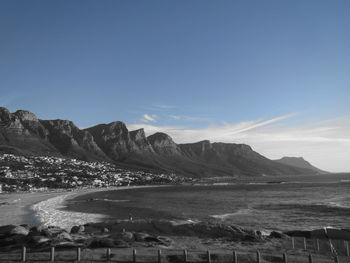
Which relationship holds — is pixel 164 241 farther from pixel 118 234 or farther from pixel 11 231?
pixel 11 231

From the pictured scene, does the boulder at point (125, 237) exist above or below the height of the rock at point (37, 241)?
below

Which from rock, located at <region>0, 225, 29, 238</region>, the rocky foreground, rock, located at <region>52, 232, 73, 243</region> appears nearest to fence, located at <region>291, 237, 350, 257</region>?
the rocky foreground

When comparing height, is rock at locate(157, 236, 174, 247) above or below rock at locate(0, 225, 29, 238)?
below

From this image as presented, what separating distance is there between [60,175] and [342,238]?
185 metres

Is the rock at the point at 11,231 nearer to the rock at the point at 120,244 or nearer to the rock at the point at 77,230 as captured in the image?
the rock at the point at 77,230

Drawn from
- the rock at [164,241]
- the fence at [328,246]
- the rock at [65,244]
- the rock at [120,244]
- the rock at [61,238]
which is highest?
the rock at [61,238]

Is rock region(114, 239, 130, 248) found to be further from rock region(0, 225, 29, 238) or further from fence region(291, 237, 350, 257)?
fence region(291, 237, 350, 257)

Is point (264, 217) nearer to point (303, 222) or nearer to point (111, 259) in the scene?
point (303, 222)

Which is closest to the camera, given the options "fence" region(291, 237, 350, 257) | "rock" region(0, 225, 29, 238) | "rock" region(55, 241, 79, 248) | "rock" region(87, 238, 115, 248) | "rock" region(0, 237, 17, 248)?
"rock" region(55, 241, 79, 248)

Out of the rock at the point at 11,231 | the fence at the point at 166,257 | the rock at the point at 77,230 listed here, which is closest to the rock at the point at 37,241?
the fence at the point at 166,257

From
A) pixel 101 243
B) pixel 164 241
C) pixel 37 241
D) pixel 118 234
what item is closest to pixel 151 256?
pixel 101 243

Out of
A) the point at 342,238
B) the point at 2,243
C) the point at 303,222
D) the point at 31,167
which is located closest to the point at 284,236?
the point at 342,238

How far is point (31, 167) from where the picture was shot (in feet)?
647

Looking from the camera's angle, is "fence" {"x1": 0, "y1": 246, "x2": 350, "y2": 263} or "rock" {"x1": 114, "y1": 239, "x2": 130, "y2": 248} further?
"rock" {"x1": 114, "y1": 239, "x2": 130, "y2": 248}
